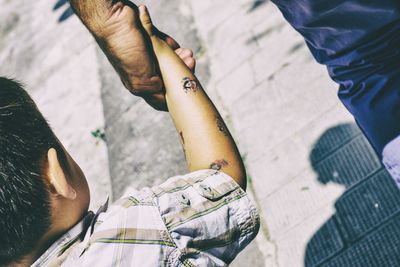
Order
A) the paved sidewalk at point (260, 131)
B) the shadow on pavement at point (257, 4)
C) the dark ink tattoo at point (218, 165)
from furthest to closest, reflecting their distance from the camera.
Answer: the shadow on pavement at point (257, 4) → the paved sidewalk at point (260, 131) → the dark ink tattoo at point (218, 165)

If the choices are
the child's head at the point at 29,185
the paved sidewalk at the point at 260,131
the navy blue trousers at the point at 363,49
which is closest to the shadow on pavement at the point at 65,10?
the paved sidewalk at the point at 260,131

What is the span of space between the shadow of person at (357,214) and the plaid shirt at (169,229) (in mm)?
1175

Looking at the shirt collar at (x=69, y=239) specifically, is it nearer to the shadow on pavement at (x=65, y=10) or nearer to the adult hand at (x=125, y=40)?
the adult hand at (x=125, y=40)

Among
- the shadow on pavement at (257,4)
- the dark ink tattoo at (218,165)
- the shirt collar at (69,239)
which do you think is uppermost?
Answer: the shirt collar at (69,239)

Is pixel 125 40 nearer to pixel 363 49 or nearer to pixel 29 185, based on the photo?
pixel 29 185

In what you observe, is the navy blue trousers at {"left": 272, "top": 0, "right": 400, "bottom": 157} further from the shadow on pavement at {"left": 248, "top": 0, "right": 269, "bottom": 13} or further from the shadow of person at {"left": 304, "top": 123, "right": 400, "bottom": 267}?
the shadow on pavement at {"left": 248, "top": 0, "right": 269, "bottom": 13}

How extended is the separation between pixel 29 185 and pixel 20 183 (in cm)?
2

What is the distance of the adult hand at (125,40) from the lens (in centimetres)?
130

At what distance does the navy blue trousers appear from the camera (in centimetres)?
106

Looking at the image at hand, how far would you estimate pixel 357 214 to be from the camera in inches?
85.6

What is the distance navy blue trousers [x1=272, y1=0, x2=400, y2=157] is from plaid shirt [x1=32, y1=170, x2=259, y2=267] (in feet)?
1.55

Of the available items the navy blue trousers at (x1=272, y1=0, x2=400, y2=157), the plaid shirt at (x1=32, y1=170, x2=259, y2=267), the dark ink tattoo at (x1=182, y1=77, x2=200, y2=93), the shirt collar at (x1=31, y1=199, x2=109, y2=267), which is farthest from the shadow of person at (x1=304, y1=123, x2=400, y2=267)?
the shirt collar at (x1=31, y1=199, x2=109, y2=267)

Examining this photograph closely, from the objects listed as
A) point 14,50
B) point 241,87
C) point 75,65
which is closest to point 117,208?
point 241,87

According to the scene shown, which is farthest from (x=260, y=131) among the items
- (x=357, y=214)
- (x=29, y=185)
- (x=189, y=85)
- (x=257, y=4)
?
(x=29, y=185)
